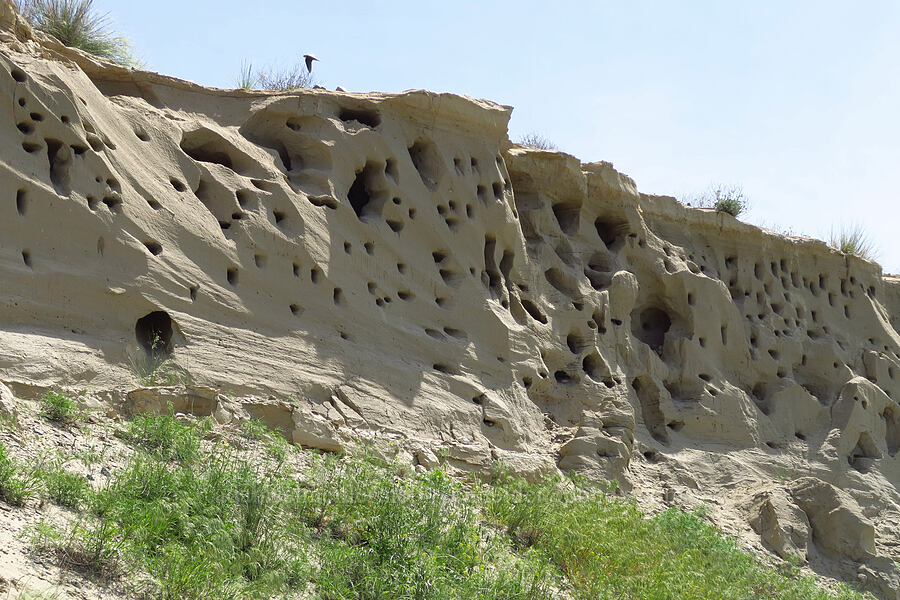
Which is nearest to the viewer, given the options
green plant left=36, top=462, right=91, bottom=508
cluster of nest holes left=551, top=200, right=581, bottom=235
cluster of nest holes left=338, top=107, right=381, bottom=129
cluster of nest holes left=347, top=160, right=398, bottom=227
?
green plant left=36, top=462, right=91, bottom=508

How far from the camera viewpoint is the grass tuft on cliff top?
5559mm

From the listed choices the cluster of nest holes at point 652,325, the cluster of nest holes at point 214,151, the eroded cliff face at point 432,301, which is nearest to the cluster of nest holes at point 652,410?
the eroded cliff face at point 432,301

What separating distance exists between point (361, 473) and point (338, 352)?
223 centimetres

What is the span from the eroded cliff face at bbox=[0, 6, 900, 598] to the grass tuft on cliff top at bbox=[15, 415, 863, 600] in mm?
1085

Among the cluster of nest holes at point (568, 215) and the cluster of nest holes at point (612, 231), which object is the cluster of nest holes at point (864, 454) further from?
the cluster of nest holes at point (568, 215)

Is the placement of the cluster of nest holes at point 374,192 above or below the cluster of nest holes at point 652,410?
above

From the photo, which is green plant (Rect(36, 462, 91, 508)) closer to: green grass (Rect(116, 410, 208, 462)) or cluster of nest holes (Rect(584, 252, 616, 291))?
green grass (Rect(116, 410, 208, 462))

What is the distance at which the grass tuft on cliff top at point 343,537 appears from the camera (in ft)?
18.2

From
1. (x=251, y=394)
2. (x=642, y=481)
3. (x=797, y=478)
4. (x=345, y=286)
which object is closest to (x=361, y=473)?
(x=251, y=394)

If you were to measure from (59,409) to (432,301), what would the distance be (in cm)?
484

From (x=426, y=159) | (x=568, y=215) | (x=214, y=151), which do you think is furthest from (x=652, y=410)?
(x=214, y=151)

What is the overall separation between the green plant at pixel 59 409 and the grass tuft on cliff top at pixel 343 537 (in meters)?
0.41

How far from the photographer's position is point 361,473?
25.8ft

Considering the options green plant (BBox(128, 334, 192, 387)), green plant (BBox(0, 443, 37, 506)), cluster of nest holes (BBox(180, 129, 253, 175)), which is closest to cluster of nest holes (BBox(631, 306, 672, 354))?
cluster of nest holes (BBox(180, 129, 253, 175))
